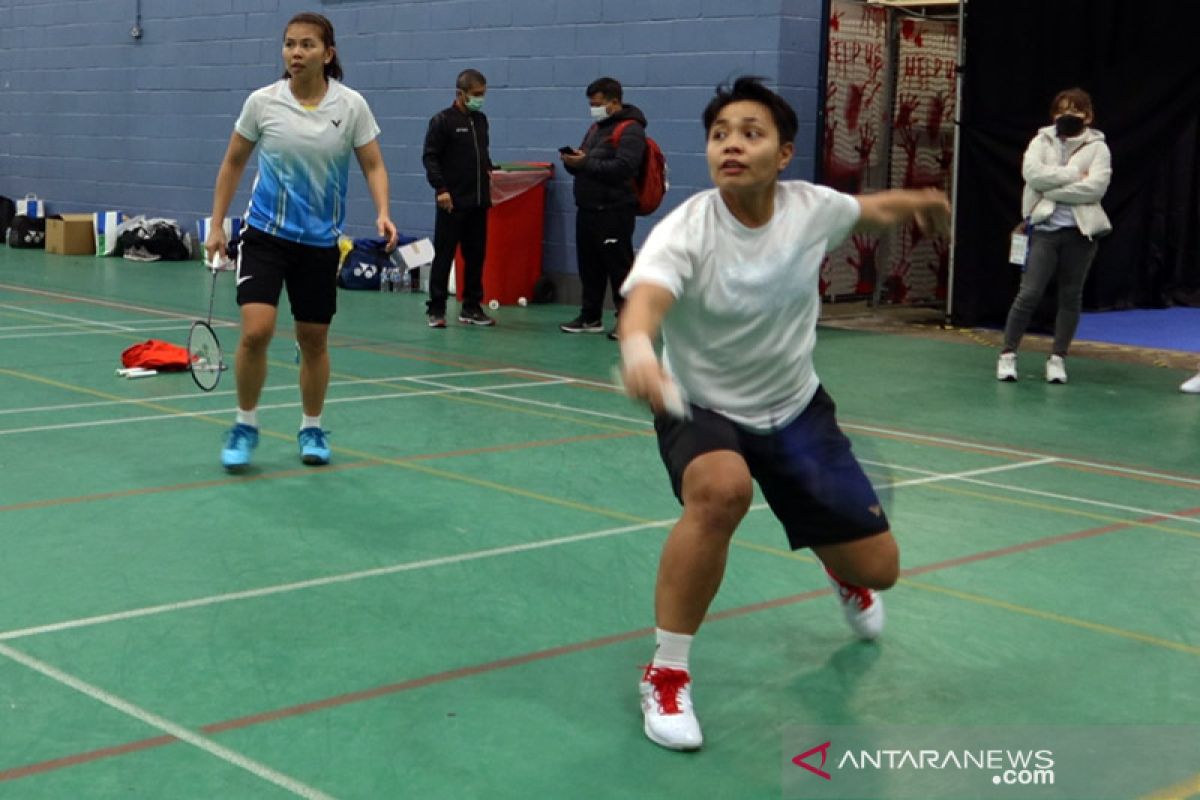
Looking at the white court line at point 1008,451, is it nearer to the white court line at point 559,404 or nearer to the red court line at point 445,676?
the white court line at point 559,404

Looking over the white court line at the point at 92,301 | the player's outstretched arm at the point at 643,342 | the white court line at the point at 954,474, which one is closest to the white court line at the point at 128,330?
the white court line at the point at 92,301

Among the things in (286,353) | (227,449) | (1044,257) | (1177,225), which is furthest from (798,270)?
(1177,225)

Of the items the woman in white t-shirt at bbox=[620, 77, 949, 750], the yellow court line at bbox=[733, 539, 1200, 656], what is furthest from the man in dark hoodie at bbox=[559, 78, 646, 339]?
the woman in white t-shirt at bbox=[620, 77, 949, 750]

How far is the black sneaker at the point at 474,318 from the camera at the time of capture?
13711 mm

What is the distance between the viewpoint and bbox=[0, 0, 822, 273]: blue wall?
14266mm

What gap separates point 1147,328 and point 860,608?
424 inches

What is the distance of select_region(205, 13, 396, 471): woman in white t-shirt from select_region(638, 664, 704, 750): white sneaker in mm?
3491

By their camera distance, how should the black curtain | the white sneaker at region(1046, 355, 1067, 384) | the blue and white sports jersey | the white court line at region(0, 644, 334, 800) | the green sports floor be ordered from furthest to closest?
1. the black curtain
2. the white sneaker at region(1046, 355, 1067, 384)
3. the blue and white sports jersey
4. the green sports floor
5. the white court line at region(0, 644, 334, 800)

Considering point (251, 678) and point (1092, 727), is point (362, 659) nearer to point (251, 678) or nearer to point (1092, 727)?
point (251, 678)

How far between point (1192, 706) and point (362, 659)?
7.71ft

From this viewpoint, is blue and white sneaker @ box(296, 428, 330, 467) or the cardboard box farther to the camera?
the cardboard box

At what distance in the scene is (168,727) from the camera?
4102 mm

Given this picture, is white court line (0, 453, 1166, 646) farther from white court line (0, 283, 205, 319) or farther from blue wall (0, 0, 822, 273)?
white court line (0, 283, 205, 319)

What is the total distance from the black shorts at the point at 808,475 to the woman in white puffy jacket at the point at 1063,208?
6.55 metres
